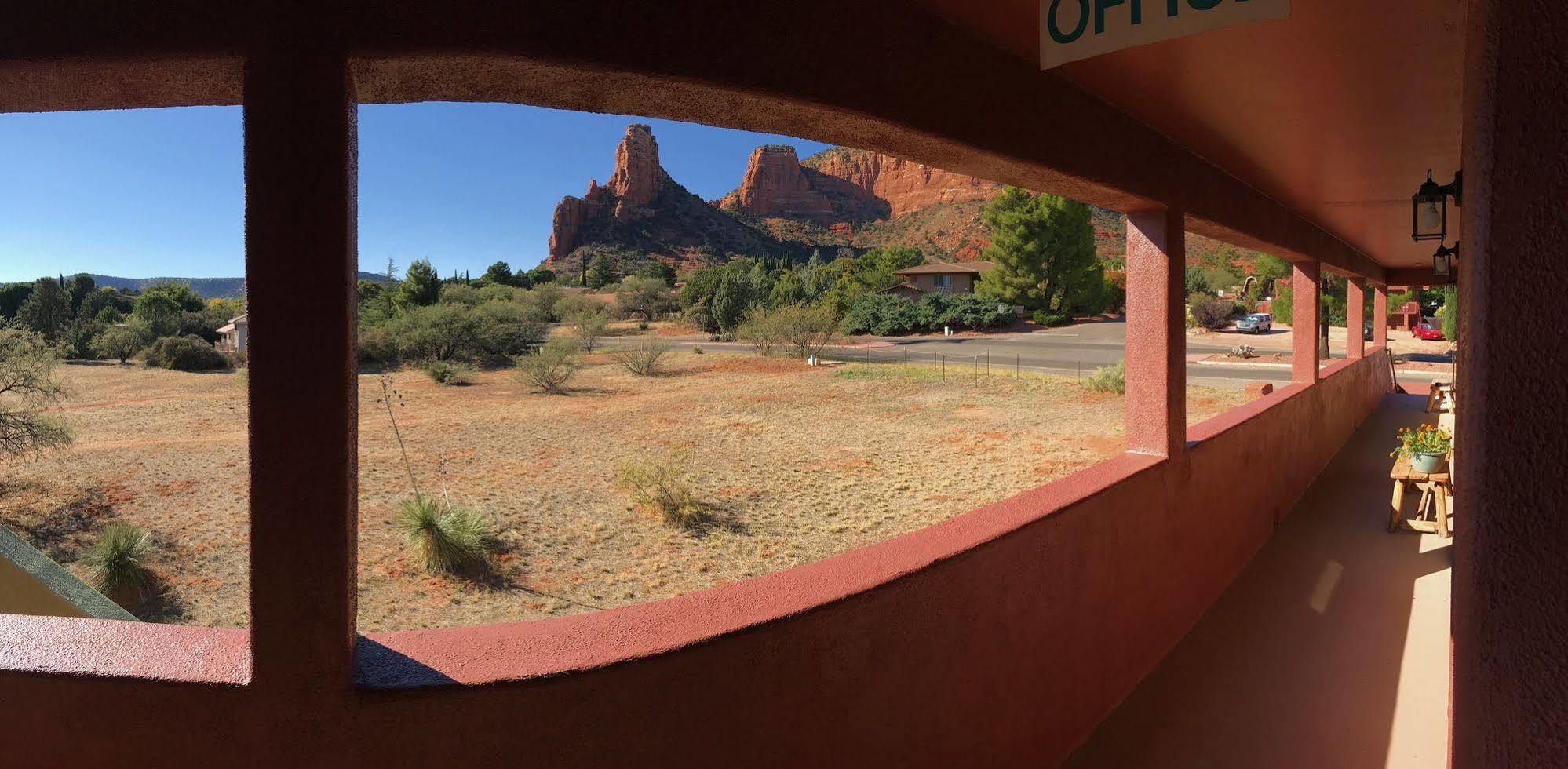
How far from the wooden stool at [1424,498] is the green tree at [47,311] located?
26607mm

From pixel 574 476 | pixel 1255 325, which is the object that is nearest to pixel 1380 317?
pixel 574 476

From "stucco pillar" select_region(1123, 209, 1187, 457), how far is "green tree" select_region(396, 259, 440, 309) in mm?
26027

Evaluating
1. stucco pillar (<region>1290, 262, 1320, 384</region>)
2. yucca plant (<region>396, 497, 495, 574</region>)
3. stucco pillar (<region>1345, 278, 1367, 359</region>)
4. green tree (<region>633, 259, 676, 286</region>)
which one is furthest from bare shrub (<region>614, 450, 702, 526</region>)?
green tree (<region>633, 259, 676, 286</region>)

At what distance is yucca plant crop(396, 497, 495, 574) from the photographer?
6.40 meters

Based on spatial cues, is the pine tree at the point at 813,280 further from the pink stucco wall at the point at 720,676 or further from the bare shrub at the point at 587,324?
the pink stucco wall at the point at 720,676

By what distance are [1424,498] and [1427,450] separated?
36 centimetres

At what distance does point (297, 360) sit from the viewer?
1.49 metres

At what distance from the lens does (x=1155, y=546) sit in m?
3.65

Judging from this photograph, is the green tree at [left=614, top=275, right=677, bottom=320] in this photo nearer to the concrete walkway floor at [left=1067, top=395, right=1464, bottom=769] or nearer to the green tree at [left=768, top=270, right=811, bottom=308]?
the green tree at [left=768, top=270, right=811, bottom=308]

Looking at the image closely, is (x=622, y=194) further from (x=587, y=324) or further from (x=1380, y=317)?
(x=1380, y=317)

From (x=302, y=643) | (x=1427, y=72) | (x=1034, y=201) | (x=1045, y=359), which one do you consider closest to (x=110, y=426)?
(x=302, y=643)

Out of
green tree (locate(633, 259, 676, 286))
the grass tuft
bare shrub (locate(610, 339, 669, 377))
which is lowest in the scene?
the grass tuft

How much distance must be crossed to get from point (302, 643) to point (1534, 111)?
1.98 metres

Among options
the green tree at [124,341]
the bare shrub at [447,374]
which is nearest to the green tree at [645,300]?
the green tree at [124,341]
